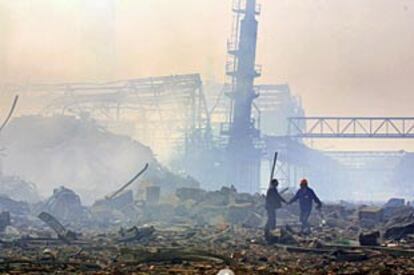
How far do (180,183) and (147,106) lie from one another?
1420cm

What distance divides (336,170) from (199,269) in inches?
3283

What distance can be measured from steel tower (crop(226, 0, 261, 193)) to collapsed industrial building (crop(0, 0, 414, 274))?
0.08m

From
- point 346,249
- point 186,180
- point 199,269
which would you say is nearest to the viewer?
point 199,269

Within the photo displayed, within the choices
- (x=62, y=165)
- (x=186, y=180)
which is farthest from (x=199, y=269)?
(x=62, y=165)

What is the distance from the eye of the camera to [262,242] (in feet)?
52.2

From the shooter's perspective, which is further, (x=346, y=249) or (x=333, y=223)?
(x=333, y=223)

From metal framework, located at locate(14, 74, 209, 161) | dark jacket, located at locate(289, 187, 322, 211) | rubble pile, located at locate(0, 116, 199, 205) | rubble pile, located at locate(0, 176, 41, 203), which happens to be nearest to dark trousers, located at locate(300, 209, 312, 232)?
dark jacket, located at locate(289, 187, 322, 211)

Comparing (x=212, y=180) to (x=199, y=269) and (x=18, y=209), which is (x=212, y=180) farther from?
(x=199, y=269)

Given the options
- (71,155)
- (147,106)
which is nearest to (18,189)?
(71,155)

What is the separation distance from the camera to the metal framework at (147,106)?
5094 cm

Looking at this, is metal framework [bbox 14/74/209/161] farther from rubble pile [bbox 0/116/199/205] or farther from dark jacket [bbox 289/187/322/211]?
dark jacket [bbox 289/187/322/211]

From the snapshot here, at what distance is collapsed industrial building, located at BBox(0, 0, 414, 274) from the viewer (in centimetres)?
1259

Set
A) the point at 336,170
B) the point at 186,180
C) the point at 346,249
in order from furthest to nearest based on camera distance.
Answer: the point at 336,170
the point at 186,180
the point at 346,249

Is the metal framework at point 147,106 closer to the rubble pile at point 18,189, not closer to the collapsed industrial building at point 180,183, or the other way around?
the collapsed industrial building at point 180,183
